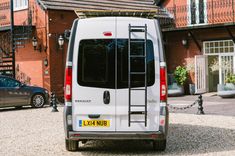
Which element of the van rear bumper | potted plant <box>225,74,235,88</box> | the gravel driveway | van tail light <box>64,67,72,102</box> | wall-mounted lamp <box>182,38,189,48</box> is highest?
wall-mounted lamp <box>182,38,189,48</box>

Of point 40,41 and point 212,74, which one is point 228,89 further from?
point 40,41

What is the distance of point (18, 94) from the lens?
60.5ft

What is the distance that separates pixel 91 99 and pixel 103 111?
0.96 ft

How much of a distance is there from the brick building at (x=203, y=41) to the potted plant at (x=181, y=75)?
42cm

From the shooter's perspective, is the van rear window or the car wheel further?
the car wheel

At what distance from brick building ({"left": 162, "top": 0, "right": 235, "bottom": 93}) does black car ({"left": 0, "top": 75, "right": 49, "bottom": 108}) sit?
9.28 metres

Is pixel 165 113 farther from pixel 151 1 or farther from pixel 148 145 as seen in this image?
pixel 151 1

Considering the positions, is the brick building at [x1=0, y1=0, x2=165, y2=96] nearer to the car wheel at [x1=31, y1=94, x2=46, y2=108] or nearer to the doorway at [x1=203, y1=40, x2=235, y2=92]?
the car wheel at [x1=31, y1=94, x2=46, y2=108]

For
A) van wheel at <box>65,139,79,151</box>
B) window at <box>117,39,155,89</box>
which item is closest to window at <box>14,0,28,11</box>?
van wheel at <box>65,139,79,151</box>

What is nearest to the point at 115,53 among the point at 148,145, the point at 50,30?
the point at 148,145

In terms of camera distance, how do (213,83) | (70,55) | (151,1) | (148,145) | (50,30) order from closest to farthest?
(70,55), (148,145), (50,30), (213,83), (151,1)

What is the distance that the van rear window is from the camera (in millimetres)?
7699

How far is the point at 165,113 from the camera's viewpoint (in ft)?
25.3

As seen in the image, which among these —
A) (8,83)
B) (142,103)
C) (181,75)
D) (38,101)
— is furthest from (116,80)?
(181,75)
